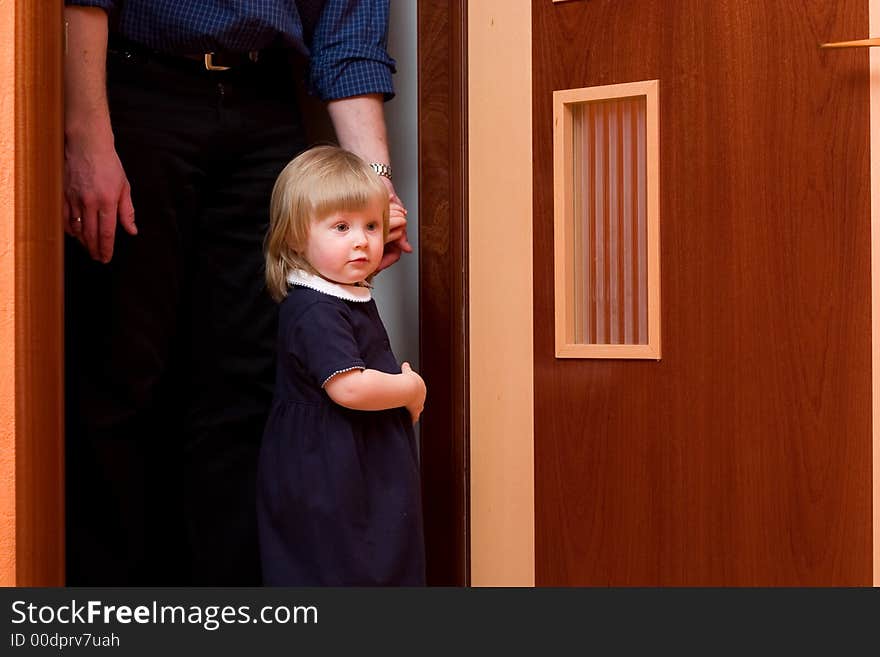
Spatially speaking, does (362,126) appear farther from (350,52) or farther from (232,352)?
(232,352)

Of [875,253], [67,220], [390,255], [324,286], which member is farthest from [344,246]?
[875,253]

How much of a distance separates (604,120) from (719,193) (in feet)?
0.76

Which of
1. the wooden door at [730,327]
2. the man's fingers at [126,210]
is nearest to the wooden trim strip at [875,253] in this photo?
the wooden door at [730,327]

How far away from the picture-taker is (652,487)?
1.68 meters

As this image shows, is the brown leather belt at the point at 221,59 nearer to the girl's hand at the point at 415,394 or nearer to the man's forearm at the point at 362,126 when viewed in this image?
the man's forearm at the point at 362,126

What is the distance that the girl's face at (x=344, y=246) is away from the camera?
1562 millimetres

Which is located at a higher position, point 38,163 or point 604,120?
point 604,120

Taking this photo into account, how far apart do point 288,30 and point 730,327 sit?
0.82 m

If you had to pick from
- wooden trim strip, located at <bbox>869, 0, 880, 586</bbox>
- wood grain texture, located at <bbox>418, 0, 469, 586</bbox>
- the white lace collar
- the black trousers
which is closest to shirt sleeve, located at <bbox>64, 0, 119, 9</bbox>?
the black trousers

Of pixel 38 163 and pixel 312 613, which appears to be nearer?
pixel 38 163

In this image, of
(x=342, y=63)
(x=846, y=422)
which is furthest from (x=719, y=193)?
(x=342, y=63)

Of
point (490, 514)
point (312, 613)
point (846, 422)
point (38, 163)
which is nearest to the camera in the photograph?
point (38, 163)

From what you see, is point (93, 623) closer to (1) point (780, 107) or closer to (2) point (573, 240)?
(2) point (573, 240)

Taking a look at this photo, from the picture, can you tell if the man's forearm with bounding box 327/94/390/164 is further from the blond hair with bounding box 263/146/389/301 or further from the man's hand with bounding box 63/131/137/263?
the man's hand with bounding box 63/131/137/263
